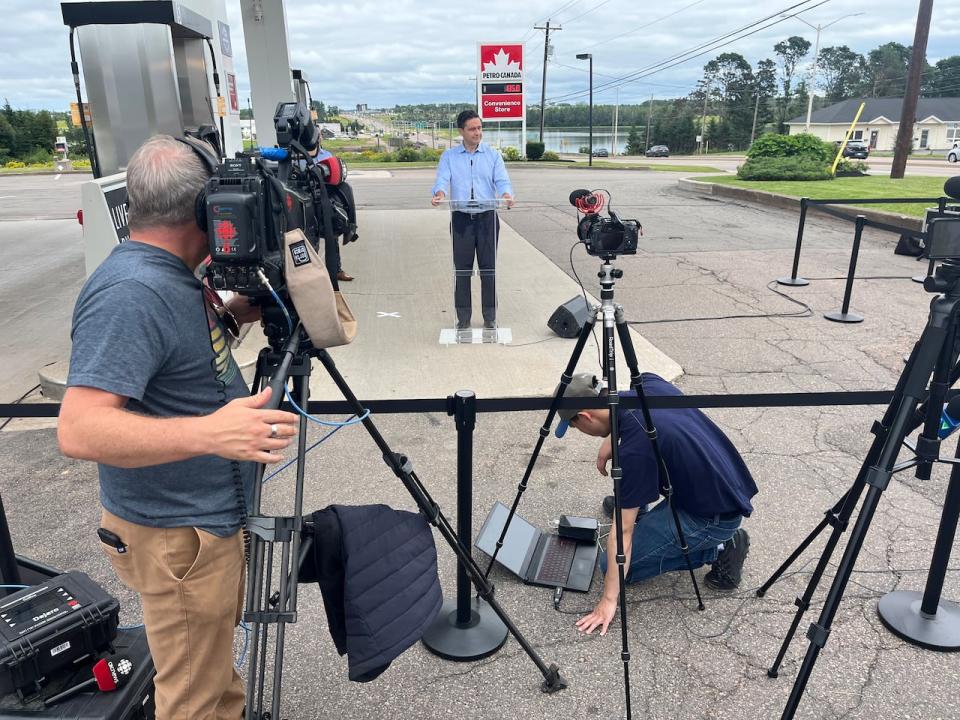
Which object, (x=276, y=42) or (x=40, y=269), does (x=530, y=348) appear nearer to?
(x=276, y=42)

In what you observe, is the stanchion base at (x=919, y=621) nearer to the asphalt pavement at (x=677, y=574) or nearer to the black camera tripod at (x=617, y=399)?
the asphalt pavement at (x=677, y=574)

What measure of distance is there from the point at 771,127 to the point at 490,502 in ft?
261

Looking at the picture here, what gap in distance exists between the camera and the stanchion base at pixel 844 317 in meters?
7.06

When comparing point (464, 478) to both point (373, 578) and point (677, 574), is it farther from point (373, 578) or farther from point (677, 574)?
point (677, 574)

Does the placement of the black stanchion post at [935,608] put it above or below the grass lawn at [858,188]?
below

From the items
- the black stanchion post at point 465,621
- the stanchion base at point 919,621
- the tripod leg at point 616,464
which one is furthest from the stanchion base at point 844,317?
the black stanchion post at point 465,621

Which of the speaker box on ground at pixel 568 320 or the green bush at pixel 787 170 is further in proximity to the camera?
the green bush at pixel 787 170

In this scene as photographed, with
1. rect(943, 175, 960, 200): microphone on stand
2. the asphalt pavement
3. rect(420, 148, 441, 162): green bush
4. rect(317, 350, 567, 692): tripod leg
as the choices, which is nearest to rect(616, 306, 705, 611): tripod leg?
the asphalt pavement

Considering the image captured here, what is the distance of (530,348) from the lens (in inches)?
246

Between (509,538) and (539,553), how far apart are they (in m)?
0.16

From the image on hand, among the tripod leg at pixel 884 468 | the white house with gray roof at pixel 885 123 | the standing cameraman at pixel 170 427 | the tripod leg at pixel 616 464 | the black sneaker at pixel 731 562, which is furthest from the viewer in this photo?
the white house with gray roof at pixel 885 123

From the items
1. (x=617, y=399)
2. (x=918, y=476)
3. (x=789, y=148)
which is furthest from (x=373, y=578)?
(x=789, y=148)

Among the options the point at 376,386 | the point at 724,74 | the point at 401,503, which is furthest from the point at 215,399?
the point at 724,74

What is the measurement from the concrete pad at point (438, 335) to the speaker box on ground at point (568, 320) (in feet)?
0.34
